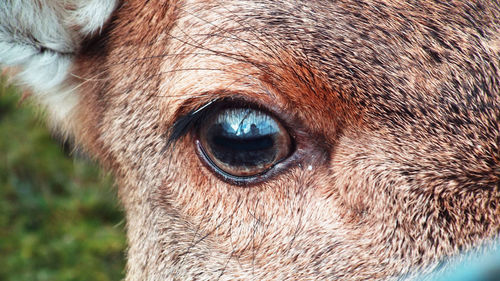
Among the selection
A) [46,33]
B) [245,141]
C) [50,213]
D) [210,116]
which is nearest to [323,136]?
[245,141]

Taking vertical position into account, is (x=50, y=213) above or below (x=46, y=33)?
below

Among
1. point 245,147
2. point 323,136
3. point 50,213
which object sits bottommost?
point 50,213

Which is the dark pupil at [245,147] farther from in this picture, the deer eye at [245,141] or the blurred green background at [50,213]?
the blurred green background at [50,213]

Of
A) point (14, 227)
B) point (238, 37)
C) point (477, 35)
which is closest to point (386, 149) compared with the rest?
point (477, 35)

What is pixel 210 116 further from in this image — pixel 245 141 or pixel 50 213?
pixel 50 213

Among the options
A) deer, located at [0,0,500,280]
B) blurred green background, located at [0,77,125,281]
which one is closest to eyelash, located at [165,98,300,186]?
deer, located at [0,0,500,280]

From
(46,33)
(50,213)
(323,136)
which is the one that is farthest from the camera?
(50,213)

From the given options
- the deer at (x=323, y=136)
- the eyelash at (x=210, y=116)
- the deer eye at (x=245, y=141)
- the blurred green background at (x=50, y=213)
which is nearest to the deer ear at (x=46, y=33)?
the deer at (x=323, y=136)
